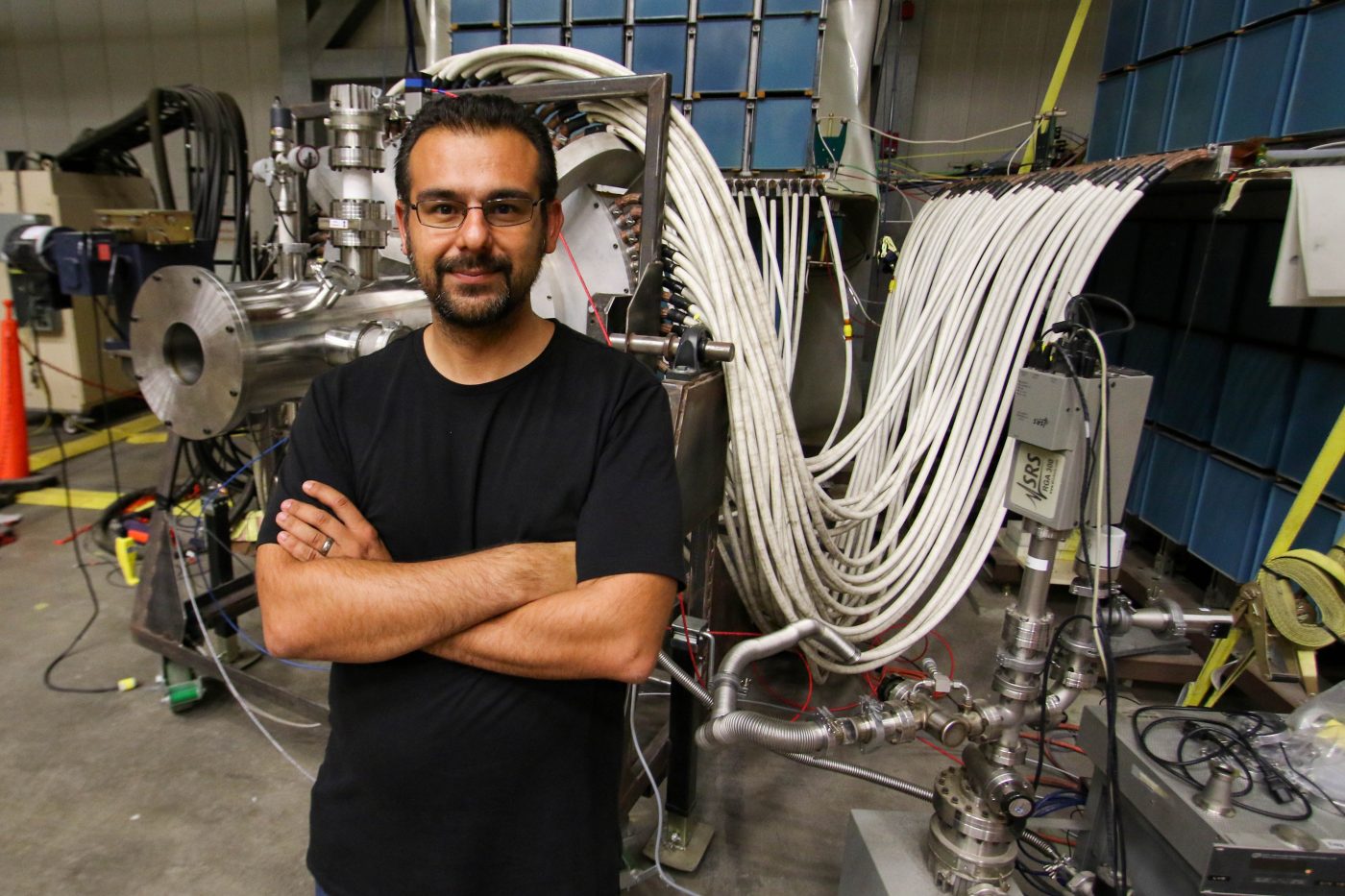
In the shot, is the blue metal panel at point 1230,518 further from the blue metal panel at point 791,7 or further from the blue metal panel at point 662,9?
the blue metal panel at point 662,9

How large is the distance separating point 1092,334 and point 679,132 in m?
0.87

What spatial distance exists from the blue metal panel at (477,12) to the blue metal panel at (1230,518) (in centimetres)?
313

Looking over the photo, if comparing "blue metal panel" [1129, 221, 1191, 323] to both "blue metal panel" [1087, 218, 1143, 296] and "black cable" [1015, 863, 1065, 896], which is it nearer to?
"blue metal panel" [1087, 218, 1143, 296]

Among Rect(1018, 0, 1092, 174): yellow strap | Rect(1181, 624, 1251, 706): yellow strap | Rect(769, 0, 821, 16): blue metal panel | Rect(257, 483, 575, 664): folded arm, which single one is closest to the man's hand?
Rect(257, 483, 575, 664): folded arm

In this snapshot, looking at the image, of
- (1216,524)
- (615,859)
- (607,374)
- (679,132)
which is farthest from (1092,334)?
(1216,524)

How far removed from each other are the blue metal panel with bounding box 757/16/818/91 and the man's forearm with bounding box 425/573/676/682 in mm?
2661

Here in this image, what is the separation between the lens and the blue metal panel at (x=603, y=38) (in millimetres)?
3080

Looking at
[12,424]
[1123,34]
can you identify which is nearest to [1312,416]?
[1123,34]

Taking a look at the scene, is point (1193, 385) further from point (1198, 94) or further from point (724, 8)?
point (724, 8)

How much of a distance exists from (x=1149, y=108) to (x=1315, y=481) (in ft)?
5.54

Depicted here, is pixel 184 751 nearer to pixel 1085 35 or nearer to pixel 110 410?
pixel 110 410

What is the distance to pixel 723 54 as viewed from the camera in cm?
301

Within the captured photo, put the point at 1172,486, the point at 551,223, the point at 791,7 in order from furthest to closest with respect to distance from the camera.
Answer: the point at 791,7 < the point at 1172,486 < the point at 551,223

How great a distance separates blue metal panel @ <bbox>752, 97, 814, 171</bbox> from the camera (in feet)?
9.97
